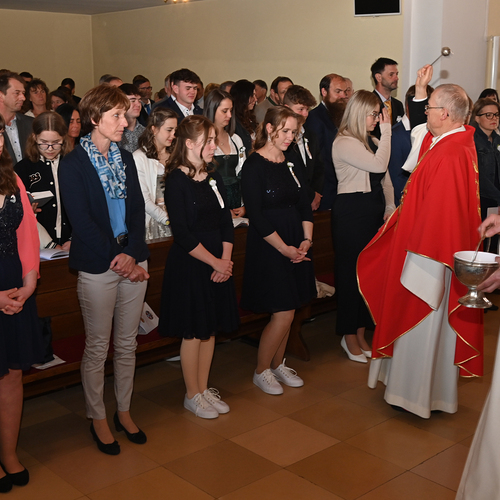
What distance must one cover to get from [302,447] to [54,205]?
2120mm

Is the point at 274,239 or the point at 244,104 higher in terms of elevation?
the point at 244,104

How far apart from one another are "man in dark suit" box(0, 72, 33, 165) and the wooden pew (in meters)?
1.59

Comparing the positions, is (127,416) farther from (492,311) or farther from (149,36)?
(149,36)

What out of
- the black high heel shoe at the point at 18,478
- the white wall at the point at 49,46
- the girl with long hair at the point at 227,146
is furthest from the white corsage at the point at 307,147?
the white wall at the point at 49,46

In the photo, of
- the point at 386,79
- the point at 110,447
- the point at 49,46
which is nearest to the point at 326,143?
the point at 386,79

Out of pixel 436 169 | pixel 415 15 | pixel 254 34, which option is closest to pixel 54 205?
pixel 436 169

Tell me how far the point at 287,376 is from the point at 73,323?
1.31 m

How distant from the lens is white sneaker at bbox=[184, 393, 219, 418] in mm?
3500

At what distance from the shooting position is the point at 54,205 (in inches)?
160

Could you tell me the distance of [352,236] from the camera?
417 cm

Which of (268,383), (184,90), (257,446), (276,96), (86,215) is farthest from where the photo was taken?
(276,96)

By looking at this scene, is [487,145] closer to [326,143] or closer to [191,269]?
[326,143]

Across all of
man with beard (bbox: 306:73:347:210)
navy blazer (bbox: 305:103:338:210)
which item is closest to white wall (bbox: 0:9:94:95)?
man with beard (bbox: 306:73:347:210)

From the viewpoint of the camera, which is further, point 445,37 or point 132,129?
point 445,37
